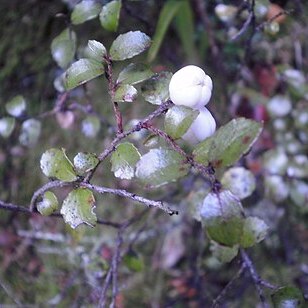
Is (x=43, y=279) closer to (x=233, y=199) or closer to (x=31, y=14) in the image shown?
(x=31, y=14)

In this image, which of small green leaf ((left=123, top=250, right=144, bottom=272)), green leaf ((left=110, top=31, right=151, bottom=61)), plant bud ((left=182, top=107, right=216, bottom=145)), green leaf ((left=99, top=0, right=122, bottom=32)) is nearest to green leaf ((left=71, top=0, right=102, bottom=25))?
green leaf ((left=99, top=0, right=122, bottom=32))

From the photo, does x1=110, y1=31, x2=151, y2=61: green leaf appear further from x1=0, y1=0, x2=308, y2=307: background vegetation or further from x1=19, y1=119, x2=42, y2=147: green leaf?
x1=0, y1=0, x2=308, y2=307: background vegetation

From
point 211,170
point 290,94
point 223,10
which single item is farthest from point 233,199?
point 290,94

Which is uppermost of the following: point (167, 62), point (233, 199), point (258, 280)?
point (233, 199)

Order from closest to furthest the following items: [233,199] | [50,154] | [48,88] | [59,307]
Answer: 1. [233,199]
2. [50,154]
3. [59,307]
4. [48,88]

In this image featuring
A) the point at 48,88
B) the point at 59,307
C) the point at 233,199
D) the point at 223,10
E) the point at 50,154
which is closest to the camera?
the point at 233,199

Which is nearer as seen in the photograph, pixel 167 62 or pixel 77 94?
pixel 77 94

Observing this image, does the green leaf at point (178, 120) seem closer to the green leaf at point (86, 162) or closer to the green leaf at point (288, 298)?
the green leaf at point (86, 162)
